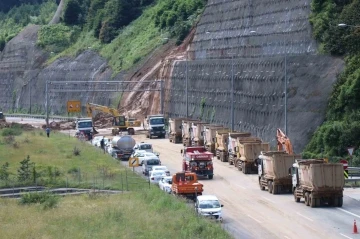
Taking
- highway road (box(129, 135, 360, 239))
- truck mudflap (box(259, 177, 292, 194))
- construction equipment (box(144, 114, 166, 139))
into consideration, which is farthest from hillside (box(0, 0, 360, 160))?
truck mudflap (box(259, 177, 292, 194))

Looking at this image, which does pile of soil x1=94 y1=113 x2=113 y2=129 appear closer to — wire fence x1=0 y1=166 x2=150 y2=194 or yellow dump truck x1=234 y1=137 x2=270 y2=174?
yellow dump truck x1=234 y1=137 x2=270 y2=174

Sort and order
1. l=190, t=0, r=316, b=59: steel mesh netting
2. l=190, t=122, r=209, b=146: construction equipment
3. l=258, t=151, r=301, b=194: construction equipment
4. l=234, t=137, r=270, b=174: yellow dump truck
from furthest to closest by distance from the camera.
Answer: l=190, t=0, r=316, b=59: steel mesh netting, l=190, t=122, r=209, b=146: construction equipment, l=234, t=137, r=270, b=174: yellow dump truck, l=258, t=151, r=301, b=194: construction equipment

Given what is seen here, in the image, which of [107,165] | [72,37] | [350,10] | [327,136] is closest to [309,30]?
[350,10]

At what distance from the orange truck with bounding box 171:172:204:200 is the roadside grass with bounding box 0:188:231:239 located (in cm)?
105

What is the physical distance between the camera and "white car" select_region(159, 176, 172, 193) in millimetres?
55325

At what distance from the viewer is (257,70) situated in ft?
295

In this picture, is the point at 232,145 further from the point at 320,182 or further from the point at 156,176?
the point at 320,182

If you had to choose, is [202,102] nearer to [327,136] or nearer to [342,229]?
[327,136]

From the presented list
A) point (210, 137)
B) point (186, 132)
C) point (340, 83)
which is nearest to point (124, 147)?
point (210, 137)

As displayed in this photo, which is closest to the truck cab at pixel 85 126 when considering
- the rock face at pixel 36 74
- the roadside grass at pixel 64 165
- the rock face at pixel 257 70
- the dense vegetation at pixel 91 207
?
the roadside grass at pixel 64 165

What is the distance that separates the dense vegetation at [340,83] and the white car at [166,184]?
14371 mm

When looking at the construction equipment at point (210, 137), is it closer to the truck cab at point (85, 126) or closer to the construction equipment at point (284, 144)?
the construction equipment at point (284, 144)

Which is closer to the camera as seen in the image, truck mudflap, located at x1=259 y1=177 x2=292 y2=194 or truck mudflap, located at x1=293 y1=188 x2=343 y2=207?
truck mudflap, located at x1=293 y1=188 x2=343 y2=207

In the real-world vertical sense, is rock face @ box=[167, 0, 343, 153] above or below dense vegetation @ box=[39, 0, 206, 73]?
below
